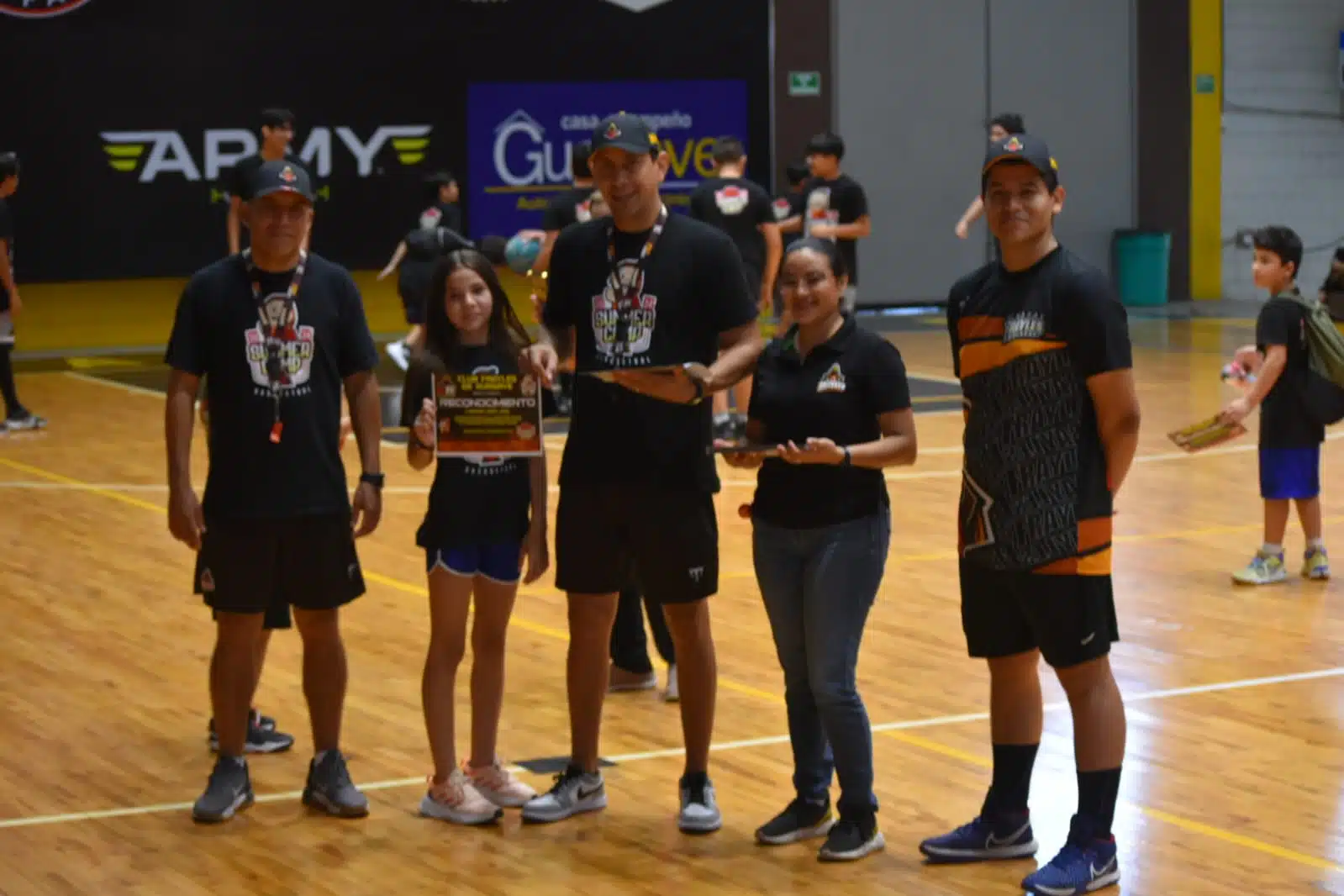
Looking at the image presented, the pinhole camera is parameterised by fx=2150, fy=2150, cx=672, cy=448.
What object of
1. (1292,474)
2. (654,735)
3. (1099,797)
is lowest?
(654,735)

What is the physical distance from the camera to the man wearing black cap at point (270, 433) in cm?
667

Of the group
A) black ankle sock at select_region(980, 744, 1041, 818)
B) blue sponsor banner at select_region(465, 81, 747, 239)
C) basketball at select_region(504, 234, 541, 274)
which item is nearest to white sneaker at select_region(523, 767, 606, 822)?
black ankle sock at select_region(980, 744, 1041, 818)

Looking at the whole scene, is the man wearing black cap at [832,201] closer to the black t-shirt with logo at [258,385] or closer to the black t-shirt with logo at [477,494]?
the black t-shirt with logo at [477,494]

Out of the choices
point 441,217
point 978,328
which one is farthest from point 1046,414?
point 441,217

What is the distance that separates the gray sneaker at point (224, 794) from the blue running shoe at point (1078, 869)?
8.36 feet

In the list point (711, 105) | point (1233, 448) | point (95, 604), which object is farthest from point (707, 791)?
point (711, 105)

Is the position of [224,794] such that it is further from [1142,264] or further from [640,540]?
[1142,264]

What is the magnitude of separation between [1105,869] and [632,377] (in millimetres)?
1938

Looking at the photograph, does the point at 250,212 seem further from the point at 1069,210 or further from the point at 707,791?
the point at 1069,210

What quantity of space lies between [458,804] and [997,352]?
2281mm

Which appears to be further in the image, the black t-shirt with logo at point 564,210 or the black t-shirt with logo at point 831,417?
the black t-shirt with logo at point 564,210

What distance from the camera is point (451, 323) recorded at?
22.9 feet

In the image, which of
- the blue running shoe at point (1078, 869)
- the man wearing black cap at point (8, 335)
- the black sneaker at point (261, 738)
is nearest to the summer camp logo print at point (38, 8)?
the man wearing black cap at point (8, 335)

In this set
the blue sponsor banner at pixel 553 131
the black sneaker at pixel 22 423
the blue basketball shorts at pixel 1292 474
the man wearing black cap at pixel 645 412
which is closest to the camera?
the man wearing black cap at pixel 645 412
